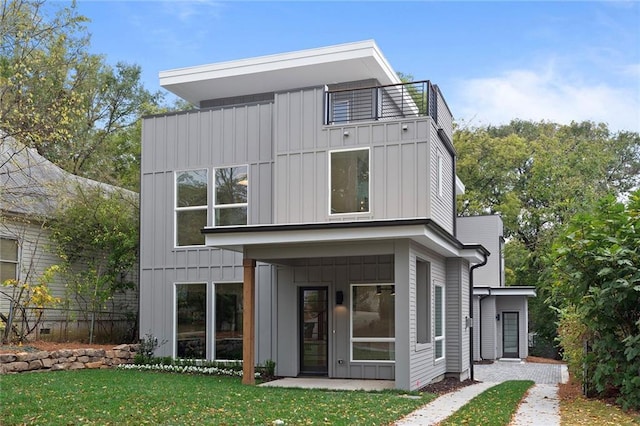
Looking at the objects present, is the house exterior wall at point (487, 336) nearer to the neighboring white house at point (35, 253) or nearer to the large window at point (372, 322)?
the large window at point (372, 322)

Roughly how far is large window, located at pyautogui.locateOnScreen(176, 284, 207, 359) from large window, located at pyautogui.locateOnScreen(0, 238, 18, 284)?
15.6ft

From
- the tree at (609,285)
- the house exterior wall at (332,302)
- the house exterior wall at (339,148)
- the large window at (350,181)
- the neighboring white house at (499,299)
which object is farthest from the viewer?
the neighboring white house at (499,299)

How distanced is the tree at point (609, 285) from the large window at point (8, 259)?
13460 millimetres

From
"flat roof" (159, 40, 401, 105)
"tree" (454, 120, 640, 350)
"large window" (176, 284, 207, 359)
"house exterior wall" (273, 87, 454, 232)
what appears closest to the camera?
"house exterior wall" (273, 87, 454, 232)

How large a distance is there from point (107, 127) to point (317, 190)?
70.2 ft

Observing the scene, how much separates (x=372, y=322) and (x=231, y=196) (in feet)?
14.8

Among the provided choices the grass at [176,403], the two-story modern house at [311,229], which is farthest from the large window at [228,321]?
the grass at [176,403]

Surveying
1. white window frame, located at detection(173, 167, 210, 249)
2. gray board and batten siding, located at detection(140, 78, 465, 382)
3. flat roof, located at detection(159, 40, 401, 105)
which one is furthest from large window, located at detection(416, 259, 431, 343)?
flat roof, located at detection(159, 40, 401, 105)

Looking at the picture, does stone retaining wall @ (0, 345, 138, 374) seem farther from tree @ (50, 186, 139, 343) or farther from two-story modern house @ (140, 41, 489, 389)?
tree @ (50, 186, 139, 343)

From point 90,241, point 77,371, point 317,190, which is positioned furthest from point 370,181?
point 90,241

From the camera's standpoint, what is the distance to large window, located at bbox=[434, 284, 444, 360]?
16.0m

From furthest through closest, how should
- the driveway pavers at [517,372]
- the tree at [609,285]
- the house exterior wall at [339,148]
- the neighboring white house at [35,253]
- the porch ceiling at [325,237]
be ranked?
the driveway pavers at [517,372], the neighboring white house at [35,253], the house exterior wall at [339,148], the porch ceiling at [325,237], the tree at [609,285]

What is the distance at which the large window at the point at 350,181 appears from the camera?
14719mm

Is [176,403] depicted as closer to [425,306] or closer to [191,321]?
[191,321]
